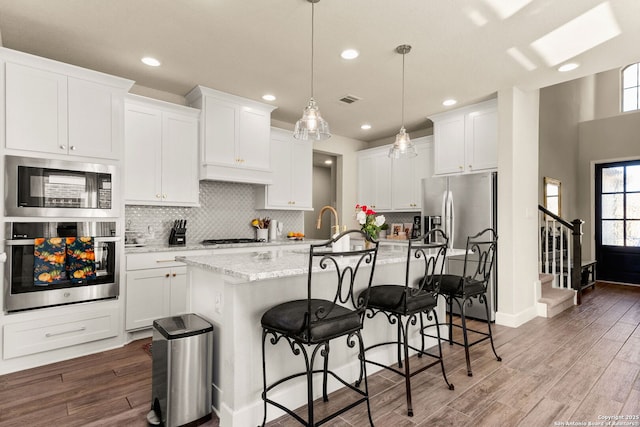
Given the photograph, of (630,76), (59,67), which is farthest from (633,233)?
(59,67)

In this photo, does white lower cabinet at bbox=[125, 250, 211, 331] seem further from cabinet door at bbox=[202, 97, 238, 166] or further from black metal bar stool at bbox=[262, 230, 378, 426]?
black metal bar stool at bbox=[262, 230, 378, 426]

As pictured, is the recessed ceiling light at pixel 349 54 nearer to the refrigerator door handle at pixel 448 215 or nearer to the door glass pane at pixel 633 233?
the refrigerator door handle at pixel 448 215

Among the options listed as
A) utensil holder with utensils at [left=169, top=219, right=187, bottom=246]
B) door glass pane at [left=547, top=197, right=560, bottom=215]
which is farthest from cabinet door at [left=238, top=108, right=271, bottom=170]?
door glass pane at [left=547, top=197, right=560, bottom=215]

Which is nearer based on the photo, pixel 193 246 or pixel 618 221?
pixel 193 246

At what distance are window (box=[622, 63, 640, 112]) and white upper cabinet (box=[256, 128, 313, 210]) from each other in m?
6.63

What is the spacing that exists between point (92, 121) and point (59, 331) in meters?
1.86

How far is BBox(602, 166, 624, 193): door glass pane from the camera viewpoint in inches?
271

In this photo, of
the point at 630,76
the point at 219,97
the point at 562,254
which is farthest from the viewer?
the point at 630,76

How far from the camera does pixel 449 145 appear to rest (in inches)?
191

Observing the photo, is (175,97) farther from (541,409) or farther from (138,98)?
(541,409)

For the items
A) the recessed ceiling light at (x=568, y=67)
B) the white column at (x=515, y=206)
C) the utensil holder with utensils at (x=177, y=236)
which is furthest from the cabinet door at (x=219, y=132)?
the recessed ceiling light at (x=568, y=67)

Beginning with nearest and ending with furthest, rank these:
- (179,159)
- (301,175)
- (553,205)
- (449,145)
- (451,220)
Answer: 1. (179,159)
2. (451,220)
3. (449,145)
4. (301,175)
5. (553,205)

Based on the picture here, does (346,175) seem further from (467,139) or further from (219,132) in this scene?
(219,132)

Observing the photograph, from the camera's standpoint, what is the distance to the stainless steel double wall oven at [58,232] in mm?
2793
